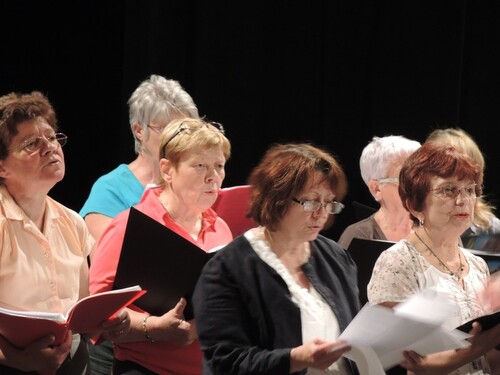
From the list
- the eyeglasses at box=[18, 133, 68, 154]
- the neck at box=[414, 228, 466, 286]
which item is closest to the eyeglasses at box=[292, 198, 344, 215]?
the neck at box=[414, 228, 466, 286]

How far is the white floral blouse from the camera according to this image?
100 inches

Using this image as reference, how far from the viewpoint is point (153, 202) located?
306 centimetres

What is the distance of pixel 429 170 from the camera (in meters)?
2.69

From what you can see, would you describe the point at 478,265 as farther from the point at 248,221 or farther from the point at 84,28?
the point at 84,28

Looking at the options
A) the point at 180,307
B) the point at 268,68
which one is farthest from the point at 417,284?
the point at 268,68

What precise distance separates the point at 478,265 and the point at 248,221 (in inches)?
36.9

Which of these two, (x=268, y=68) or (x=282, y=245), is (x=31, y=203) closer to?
(x=282, y=245)

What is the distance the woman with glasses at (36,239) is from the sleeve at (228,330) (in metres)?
0.42

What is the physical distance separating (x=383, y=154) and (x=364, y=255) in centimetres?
88

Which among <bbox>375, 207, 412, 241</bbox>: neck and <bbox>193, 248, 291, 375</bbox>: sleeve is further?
<bbox>375, 207, 412, 241</bbox>: neck

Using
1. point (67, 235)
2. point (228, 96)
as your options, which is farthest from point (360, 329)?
point (228, 96)

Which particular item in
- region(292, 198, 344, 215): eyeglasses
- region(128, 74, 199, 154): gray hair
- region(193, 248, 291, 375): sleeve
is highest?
region(128, 74, 199, 154): gray hair

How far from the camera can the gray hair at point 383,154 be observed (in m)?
3.73

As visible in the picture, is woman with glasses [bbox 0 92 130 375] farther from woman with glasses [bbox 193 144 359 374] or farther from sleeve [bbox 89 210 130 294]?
woman with glasses [bbox 193 144 359 374]
